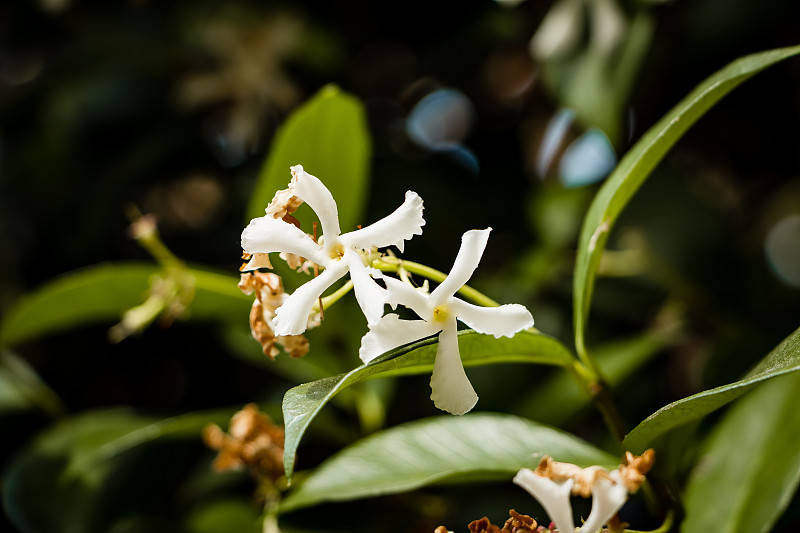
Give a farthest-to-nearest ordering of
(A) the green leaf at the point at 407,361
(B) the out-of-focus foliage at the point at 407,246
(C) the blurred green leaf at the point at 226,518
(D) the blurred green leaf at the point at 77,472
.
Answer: (C) the blurred green leaf at the point at 226,518 < (D) the blurred green leaf at the point at 77,472 < (B) the out-of-focus foliage at the point at 407,246 < (A) the green leaf at the point at 407,361

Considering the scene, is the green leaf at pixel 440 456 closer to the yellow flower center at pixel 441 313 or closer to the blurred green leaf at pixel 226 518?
the yellow flower center at pixel 441 313

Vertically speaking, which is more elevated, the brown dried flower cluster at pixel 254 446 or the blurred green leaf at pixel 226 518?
the brown dried flower cluster at pixel 254 446

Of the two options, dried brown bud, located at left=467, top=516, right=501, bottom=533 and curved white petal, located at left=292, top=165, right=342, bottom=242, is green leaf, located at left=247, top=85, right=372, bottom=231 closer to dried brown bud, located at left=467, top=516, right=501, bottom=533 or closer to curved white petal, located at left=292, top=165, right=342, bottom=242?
curved white petal, located at left=292, top=165, right=342, bottom=242

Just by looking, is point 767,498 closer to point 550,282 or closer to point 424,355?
point 424,355

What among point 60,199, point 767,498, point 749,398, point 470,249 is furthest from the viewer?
point 60,199

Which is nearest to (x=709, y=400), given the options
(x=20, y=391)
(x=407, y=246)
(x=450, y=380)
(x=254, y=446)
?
(x=450, y=380)

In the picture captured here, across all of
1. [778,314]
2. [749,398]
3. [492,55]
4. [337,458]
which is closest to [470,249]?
[337,458]

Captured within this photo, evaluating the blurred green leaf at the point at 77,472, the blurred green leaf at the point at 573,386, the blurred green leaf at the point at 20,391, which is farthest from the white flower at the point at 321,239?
the blurred green leaf at the point at 20,391

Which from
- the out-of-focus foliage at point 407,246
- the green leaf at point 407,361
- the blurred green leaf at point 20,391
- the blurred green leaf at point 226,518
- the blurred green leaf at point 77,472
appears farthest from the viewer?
the blurred green leaf at point 20,391
